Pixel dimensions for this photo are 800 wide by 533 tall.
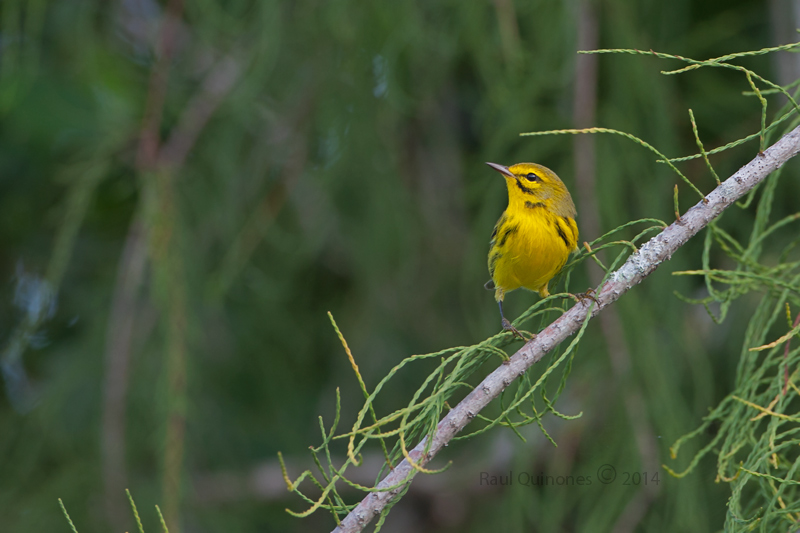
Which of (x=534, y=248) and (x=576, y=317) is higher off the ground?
(x=576, y=317)

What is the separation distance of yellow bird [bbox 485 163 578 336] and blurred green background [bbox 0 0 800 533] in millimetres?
124

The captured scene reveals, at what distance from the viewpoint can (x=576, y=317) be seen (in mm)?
1461

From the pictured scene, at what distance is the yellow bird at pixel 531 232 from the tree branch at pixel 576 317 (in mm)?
884

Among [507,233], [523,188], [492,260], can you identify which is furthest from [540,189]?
[492,260]

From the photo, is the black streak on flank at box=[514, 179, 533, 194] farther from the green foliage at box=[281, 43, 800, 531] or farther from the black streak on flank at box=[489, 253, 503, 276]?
the green foliage at box=[281, 43, 800, 531]

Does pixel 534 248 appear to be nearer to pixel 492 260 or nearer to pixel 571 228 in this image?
pixel 571 228

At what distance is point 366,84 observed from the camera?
3.03m

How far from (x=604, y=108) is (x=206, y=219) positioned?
5.36 ft

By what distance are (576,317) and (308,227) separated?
7.66ft

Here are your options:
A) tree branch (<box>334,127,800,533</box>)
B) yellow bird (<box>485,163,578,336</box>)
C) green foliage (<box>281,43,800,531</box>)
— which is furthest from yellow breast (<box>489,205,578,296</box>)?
tree branch (<box>334,127,800,533</box>)

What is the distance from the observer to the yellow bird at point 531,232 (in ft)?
7.78

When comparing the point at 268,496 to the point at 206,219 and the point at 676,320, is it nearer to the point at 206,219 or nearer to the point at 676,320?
the point at 206,219

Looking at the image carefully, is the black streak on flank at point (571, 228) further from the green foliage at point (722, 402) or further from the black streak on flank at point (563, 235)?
the green foliage at point (722, 402)

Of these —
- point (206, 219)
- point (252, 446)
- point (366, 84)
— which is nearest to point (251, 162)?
point (206, 219)
